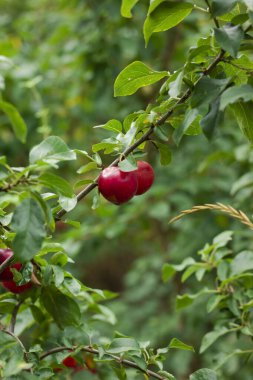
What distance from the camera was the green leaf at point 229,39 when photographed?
2.00ft

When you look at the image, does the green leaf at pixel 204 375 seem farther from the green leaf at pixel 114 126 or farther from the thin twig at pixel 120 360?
the green leaf at pixel 114 126

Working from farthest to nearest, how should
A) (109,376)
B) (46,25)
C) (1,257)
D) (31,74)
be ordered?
(46,25)
(31,74)
(109,376)
(1,257)

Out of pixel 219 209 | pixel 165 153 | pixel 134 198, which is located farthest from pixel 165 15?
pixel 134 198

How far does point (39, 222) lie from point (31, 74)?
1.70 meters

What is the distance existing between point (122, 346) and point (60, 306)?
4.0 inches

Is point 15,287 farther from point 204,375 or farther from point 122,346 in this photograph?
point 204,375

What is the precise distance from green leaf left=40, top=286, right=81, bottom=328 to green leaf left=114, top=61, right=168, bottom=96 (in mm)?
276

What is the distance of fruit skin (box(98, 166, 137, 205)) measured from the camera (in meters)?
0.71

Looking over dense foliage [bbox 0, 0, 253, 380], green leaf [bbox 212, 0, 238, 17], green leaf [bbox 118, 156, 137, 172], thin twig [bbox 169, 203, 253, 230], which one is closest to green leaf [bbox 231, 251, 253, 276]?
dense foliage [bbox 0, 0, 253, 380]

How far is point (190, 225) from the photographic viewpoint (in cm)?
211

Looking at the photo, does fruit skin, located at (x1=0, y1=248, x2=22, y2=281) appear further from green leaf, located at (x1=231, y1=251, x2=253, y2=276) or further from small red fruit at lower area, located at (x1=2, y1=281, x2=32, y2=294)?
green leaf, located at (x1=231, y1=251, x2=253, y2=276)

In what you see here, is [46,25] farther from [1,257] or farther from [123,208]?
[1,257]

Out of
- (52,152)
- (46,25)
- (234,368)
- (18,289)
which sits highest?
(52,152)

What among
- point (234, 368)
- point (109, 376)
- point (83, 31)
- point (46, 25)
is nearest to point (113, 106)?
point (83, 31)
